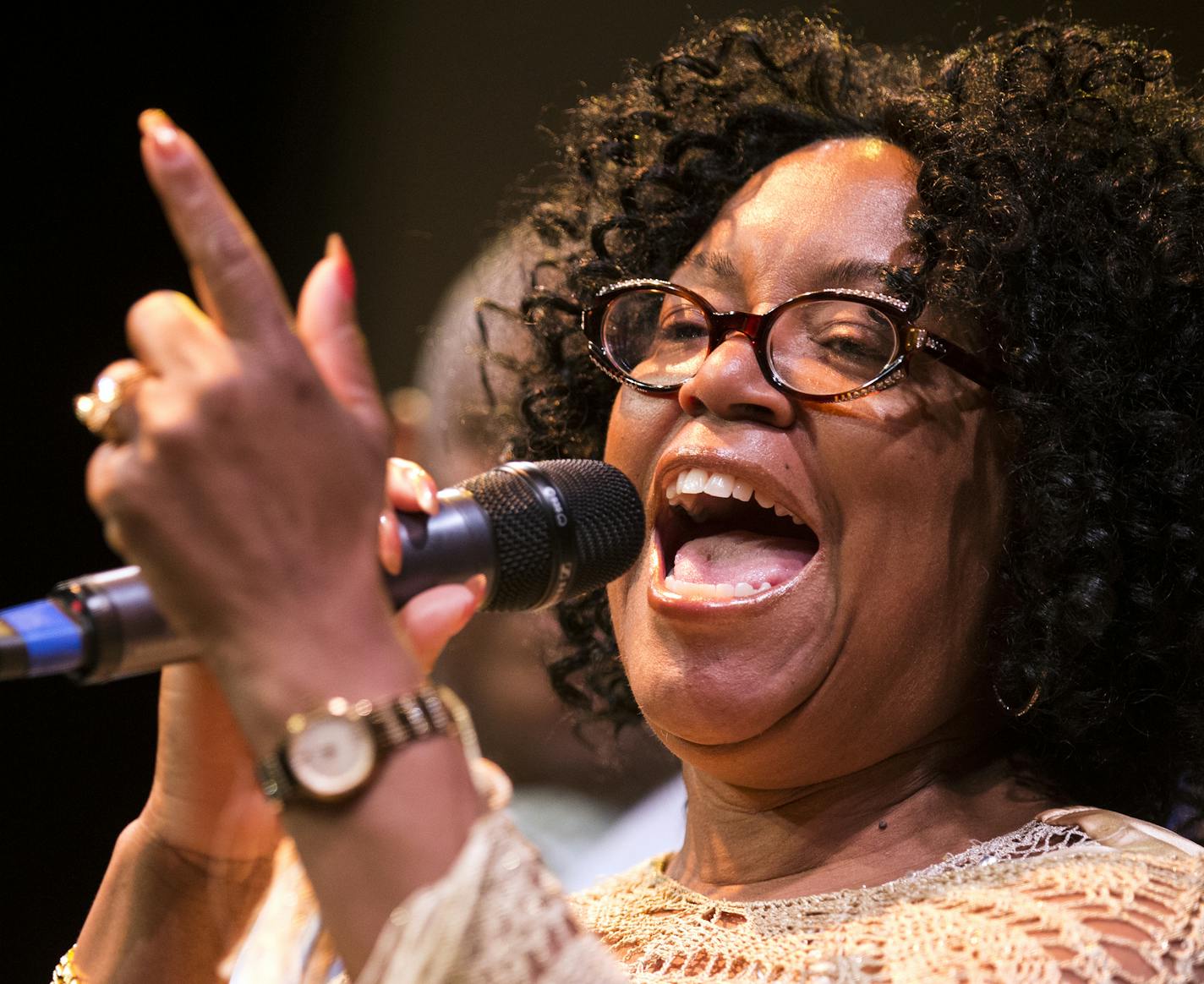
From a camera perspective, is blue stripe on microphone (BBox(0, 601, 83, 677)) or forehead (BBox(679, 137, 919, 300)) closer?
blue stripe on microphone (BBox(0, 601, 83, 677))

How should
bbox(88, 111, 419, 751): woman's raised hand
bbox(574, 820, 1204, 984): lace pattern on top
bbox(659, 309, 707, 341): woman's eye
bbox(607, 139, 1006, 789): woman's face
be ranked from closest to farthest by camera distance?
bbox(88, 111, 419, 751): woman's raised hand, bbox(574, 820, 1204, 984): lace pattern on top, bbox(607, 139, 1006, 789): woman's face, bbox(659, 309, 707, 341): woman's eye

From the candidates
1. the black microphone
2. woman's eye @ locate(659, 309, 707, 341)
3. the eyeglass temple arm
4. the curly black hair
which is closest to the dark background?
the curly black hair

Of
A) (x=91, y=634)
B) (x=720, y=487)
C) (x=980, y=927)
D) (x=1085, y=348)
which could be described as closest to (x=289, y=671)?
(x=91, y=634)

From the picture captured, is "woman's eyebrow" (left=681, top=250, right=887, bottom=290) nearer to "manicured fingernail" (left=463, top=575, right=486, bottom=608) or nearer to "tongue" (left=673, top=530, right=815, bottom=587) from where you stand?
"tongue" (left=673, top=530, right=815, bottom=587)

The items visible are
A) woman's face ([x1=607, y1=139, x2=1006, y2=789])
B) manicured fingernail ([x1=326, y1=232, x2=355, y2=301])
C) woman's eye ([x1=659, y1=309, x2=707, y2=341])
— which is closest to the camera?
manicured fingernail ([x1=326, y1=232, x2=355, y2=301])

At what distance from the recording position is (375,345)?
3.74 metres

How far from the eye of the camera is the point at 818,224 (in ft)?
6.12

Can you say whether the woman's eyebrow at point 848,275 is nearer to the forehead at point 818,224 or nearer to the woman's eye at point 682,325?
the forehead at point 818,224

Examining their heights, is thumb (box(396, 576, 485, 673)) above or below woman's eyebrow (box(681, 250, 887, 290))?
above

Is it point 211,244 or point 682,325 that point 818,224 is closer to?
point 682,325

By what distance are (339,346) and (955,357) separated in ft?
3.31

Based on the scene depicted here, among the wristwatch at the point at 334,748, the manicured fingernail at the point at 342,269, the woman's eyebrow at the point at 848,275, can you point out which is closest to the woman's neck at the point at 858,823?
the woman's eyebrow at the point at 848,275

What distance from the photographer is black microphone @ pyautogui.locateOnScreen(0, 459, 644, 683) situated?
3.38 feet

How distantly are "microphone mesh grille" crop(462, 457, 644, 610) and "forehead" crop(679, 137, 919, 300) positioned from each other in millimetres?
532
